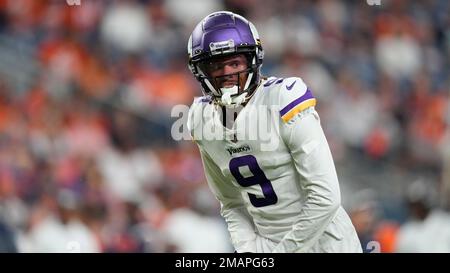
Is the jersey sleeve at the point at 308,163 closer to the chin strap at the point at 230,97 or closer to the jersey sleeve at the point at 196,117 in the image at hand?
the chin strap at the point at 230,97

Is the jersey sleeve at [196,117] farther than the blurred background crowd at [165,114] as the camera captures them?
No

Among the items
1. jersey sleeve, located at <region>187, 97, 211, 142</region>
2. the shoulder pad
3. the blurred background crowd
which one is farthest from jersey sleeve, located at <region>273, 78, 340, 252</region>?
the blurred background crowd

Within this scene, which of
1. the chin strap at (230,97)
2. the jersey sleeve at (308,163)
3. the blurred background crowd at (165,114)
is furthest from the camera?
the blurred background crowd at (165,114)

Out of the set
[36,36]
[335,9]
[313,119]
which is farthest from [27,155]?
[313,119]

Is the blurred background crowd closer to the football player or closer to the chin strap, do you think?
the football player

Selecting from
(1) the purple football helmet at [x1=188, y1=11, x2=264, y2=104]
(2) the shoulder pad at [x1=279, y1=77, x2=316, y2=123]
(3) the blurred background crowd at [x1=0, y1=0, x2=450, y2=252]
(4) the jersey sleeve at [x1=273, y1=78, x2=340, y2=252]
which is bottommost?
(3) the blurred background crowd at [x1=0, y1=0, x2=450, y2=252]

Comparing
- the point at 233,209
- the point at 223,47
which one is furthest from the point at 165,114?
the point at 223,47

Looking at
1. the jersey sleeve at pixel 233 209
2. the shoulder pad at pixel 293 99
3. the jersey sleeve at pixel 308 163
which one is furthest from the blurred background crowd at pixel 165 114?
the shoulder pad at pixel 293 99

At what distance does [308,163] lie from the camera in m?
2.74

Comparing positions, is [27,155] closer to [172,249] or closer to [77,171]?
[77,171]

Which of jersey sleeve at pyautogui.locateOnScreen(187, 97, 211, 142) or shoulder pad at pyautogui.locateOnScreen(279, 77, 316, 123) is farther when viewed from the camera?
jersey sleeve at pyautogui.locateOnScreen(187, 97, 211, 142)

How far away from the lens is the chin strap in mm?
2863

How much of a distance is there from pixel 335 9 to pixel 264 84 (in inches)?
163

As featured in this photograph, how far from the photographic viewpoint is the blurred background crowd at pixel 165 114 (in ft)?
17.5
